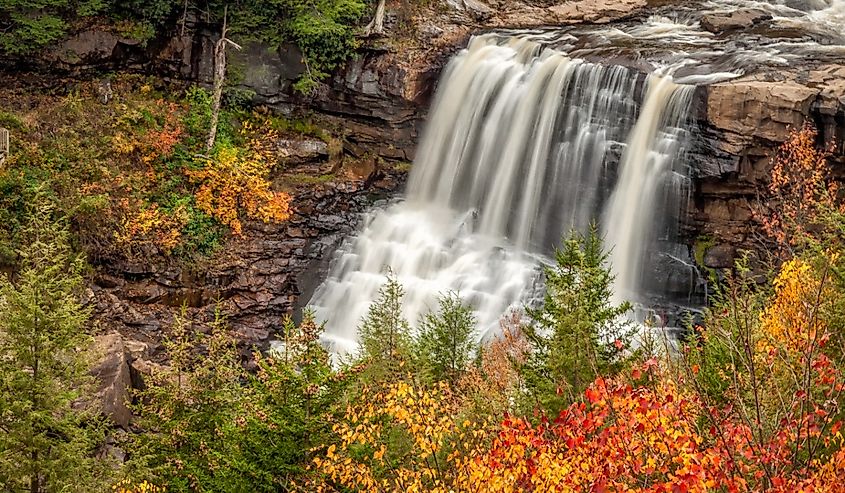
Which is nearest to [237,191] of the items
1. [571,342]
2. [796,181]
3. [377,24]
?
[377,24]

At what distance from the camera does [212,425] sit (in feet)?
37.4

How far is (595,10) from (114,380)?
75.7 feet

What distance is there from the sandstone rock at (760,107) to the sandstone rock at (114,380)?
16.4 m

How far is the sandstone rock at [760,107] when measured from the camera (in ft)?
62.6

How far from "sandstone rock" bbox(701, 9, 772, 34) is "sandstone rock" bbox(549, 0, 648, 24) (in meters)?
3.48

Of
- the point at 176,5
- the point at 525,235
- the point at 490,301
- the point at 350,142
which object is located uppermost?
the point at 176,5

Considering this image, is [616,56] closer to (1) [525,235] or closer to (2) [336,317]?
(1) [525,235]

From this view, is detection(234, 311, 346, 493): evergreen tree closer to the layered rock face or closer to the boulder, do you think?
the layered rock face

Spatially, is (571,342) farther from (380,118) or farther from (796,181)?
(380,118)

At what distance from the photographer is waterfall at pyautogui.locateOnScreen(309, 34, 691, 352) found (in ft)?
70.6

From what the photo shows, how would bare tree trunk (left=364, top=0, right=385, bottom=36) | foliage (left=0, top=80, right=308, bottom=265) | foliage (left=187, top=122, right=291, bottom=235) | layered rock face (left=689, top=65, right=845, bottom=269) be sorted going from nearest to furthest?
layered rock face (left=689, top=65, right=845, bottom=269)
foliage (left=0, top=80, right=308, bottom=265)
foliage (left=187, top=122, right=291, bottom=235)
bare tree trunk (left=364, top=0, right=385, bottom=36)

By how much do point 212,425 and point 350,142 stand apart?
17061mm

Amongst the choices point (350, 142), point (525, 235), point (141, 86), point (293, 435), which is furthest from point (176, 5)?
point (293, 435)

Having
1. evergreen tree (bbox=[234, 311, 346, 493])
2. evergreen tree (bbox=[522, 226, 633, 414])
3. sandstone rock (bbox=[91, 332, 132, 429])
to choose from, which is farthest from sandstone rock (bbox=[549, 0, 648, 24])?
evergreen tree (bbox=[234, 311, 346, 493])
